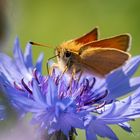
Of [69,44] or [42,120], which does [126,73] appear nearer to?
[69,44]

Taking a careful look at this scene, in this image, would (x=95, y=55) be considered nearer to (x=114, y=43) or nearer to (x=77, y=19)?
(x=114, y=43)

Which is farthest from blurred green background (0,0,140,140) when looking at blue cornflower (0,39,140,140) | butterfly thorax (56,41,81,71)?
butterfly thorax (56,41,81,71)

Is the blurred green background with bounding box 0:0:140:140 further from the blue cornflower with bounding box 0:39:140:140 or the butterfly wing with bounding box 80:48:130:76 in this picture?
the butterfly wing with bounding box 80:48:130:76

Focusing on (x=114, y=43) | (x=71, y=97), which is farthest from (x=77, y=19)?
(x=71, y=97)

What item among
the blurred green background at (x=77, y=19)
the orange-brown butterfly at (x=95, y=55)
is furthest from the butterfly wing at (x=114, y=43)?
the blurred green background at (x=77, y=19)

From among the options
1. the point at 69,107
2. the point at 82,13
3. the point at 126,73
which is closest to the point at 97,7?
the point at 82,13

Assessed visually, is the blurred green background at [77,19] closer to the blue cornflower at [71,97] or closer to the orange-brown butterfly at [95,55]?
the blue cornflower at [71,97]
